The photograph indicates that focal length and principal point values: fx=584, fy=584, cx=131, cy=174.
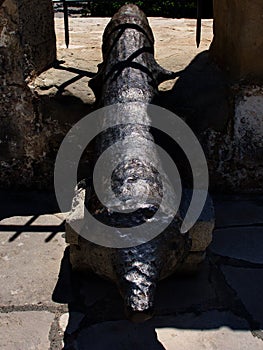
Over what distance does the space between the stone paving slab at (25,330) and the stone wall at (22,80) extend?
5.23 feet

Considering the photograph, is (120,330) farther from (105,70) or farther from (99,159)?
(105,70)

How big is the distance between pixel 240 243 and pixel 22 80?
1.87 meters

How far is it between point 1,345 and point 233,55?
2483 mm

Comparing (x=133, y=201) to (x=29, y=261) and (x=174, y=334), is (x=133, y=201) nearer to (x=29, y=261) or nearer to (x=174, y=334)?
(x=174, y=334)

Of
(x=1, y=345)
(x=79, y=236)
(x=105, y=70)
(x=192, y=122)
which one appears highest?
(x=105, y=70)

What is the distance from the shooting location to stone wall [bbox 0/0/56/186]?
3.97 metres

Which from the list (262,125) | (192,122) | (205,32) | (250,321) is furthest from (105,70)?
(205,32)

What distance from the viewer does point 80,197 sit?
128 inches

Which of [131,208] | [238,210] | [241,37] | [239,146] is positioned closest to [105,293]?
[131,208]

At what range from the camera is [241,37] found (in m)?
3.91

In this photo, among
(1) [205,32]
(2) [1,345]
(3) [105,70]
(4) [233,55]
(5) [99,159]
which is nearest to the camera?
(2) [1,345]

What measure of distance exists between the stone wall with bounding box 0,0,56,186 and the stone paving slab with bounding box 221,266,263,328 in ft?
5.71

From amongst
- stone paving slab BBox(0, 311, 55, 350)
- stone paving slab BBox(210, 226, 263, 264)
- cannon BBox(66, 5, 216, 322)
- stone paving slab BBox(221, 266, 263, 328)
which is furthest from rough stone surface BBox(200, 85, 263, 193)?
stone paving slab BBox(0, 311, 55, 350)

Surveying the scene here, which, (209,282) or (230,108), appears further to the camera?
(230,108)
